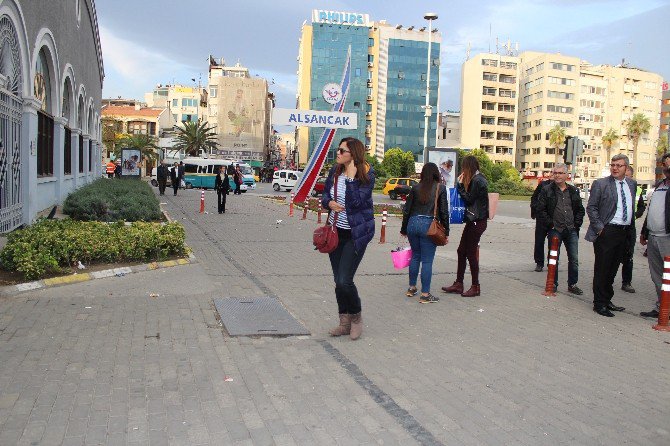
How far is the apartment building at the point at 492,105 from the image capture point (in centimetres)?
10206

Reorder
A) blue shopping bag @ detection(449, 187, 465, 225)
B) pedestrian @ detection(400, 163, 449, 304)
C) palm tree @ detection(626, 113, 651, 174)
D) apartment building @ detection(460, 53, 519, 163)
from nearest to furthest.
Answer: pedestrian @ detection(400, 163, 449, 304)
blue shopping bag @ detection(449, 187, 465, 225)
palm tree @ detection(626, 113, 651, 174)
apartment building @ detection(460, 53, 519, 163)

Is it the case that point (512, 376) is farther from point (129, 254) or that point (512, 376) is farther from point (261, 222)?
point (261, 222)

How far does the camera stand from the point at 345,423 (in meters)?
3.92

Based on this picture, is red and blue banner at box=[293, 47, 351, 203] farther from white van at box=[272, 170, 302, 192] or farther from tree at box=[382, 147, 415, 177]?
tree at box=[382, 147, 415, 177]

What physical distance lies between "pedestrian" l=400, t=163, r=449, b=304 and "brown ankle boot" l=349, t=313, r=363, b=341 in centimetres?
204

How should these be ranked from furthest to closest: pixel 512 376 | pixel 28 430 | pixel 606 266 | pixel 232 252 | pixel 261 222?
pixel 261 222 < pixel 232 252 < pixel 606 266 < pixel 512 376 < pixel 28 430

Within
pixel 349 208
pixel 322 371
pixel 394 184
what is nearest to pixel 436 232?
pixel 349 208

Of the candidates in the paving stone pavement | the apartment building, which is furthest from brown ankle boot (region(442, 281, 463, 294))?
the apartment building

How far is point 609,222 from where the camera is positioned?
24.2ft

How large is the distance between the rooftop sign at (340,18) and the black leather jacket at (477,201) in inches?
3838

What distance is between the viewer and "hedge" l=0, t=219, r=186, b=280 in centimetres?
762

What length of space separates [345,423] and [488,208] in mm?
4951

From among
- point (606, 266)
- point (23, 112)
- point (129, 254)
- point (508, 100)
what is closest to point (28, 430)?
point (129, 254)

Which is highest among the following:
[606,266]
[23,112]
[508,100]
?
[508,100]
